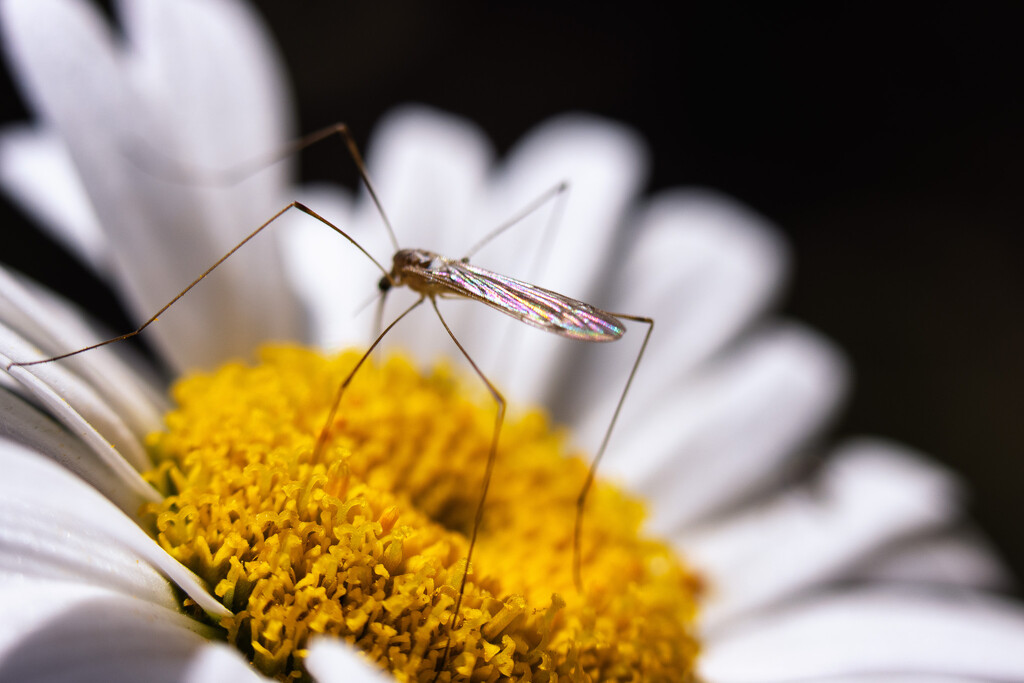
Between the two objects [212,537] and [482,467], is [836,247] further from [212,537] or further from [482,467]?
[212,537]

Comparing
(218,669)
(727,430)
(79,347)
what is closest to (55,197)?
(79,347)

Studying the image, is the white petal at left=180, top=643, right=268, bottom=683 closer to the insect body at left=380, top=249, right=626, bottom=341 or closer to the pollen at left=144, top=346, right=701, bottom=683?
the pollen at left=144, top=346, right=701, bottom=683

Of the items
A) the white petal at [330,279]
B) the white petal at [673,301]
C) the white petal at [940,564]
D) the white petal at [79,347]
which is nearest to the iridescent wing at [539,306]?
the white petal at [330,279]

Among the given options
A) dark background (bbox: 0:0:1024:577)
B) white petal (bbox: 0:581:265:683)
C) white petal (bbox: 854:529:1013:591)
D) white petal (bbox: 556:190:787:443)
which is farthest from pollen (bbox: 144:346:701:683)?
dark background (bbox: 0:0:1024:577)

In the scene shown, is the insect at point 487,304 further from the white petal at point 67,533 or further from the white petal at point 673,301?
the white petal at point 673,301

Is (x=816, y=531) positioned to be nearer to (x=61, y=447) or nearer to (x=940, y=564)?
(x=940, y=564)

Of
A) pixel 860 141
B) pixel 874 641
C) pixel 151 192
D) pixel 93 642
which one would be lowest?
pixel 93 642
